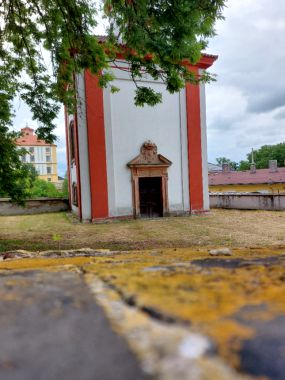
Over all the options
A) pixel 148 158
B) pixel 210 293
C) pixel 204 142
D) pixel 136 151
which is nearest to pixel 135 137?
pixel 136 151

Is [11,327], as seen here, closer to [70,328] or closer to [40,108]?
[70,328]

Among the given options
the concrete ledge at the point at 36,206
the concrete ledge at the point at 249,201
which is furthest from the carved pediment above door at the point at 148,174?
the concrete ledge at the point at 36,206

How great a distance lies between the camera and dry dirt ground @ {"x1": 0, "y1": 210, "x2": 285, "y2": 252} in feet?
26.2

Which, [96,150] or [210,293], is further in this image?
[96,150]

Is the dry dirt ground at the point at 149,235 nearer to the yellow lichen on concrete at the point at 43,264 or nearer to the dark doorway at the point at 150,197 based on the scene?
the dark doorway at the point at 150,197

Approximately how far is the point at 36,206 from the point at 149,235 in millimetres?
11010

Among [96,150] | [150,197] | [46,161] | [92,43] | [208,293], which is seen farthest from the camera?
[46,161]

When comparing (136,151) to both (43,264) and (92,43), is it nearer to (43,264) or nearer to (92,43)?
(92,43)

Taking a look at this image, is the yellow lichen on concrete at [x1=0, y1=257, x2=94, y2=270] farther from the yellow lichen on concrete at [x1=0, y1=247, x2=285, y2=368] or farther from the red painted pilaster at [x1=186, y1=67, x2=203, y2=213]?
the red painted pilaster at [x1=186, y1=67, x2=203, y2=213]

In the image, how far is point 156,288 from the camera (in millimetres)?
830

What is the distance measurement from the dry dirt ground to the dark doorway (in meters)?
1.86

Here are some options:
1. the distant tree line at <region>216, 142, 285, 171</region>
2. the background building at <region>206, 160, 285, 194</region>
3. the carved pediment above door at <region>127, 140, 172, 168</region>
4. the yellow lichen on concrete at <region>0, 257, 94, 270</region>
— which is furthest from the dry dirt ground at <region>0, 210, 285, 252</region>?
the distant tree line at <region>216, 142, 285, 171</region>

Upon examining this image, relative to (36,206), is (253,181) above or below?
above

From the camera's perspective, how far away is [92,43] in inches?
237
